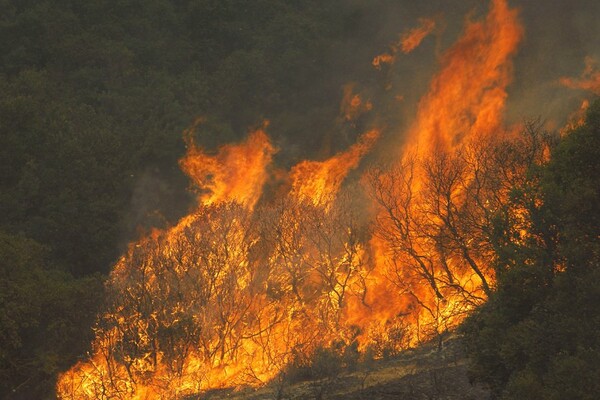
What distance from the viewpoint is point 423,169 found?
3328cm

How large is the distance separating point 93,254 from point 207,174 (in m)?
7.80

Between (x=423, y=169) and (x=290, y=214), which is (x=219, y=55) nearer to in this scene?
(x=290, y=214)

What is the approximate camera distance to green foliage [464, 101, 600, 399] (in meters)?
14.3

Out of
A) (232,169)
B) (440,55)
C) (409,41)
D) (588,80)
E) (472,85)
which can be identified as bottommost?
(588,80)

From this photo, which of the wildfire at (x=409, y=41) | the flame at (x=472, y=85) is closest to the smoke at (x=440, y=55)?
the wildfire at (x=409, y=41)

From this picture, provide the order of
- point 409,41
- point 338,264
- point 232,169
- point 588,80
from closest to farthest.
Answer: point 338,264 < point 588,80 < point 232,169 < point 409,41

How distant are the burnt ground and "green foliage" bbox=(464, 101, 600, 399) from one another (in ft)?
13.6

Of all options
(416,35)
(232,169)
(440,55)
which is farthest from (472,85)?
(232,169)

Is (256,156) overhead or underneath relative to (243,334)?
overhead

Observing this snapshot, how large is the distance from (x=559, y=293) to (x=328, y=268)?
20032 mm

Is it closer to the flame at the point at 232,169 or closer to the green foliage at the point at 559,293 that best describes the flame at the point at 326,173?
the flame at the point at 232,169

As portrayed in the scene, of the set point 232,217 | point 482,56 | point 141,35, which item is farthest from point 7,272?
point 141,35

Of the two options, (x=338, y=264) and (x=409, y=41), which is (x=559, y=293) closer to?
(x=338, y=264)

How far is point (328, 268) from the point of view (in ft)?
113
